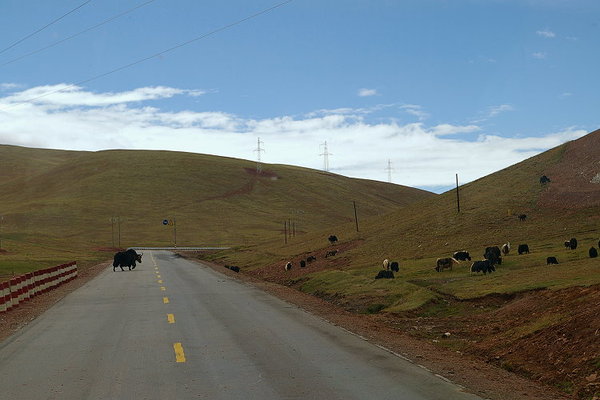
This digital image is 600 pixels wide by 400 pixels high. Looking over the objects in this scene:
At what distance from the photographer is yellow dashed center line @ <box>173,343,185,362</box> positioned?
13.2m

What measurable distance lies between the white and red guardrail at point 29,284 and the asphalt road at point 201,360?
371cm

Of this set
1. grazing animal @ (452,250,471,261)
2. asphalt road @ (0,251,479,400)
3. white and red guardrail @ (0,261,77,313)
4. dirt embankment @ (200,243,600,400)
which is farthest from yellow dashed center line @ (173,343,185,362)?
grazing animal @ (452,250,471,261)

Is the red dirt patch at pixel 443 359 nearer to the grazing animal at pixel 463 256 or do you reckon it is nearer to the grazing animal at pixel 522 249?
the grazing animal at pixel 463 256

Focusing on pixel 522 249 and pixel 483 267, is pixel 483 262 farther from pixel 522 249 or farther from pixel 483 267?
pixel 522 249

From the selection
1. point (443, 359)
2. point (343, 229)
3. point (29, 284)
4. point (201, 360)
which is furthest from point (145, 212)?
point (443, 359)

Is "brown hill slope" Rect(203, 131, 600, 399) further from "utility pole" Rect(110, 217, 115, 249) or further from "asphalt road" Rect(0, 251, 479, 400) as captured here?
"utility pole" Rect(110, 217, 115, 249)

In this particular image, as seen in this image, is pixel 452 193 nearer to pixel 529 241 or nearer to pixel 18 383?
pixel 529 241

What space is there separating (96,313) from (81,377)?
36.2 feet

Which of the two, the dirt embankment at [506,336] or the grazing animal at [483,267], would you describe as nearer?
the dirt embankment at [506,336]

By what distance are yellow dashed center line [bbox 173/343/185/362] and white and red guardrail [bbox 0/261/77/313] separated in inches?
468

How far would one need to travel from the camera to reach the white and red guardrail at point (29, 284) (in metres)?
24.8

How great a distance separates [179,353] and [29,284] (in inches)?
721

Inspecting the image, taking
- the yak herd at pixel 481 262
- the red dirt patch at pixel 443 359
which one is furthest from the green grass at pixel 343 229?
the red dirt patch at pixel 443 359

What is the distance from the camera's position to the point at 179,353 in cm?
1395
